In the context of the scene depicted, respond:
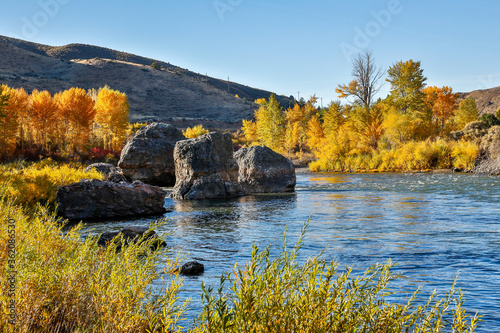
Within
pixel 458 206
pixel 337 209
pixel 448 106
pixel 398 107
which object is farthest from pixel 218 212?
pixel 448 106

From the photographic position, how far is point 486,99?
488 feet

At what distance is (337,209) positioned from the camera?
16031 mm

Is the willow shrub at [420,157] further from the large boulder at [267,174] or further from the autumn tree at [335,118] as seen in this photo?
the large boulder at [267,174]

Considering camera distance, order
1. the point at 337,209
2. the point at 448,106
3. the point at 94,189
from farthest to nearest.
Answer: the point at 448,106
the point at 337,209
the point at 94,189

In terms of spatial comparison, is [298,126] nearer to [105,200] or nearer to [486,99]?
[105,200]

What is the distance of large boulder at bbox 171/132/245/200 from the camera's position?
2080cm

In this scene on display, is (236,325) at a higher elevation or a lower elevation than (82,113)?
lower

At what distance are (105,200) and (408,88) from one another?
41215 mm

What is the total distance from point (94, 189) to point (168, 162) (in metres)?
11.2

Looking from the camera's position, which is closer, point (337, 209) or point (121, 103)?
point (337, 209)

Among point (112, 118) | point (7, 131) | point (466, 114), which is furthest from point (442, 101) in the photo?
point (7, 131)

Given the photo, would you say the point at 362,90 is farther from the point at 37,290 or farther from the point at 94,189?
the point at 37,290

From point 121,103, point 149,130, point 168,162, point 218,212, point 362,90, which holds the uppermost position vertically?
point 362,90

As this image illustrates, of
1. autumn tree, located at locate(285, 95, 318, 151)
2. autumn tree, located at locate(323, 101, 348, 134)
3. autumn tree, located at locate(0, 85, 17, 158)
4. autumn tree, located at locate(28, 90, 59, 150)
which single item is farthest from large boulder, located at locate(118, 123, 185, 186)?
autumn tree, located at locate(285, 95, 318, 151)
